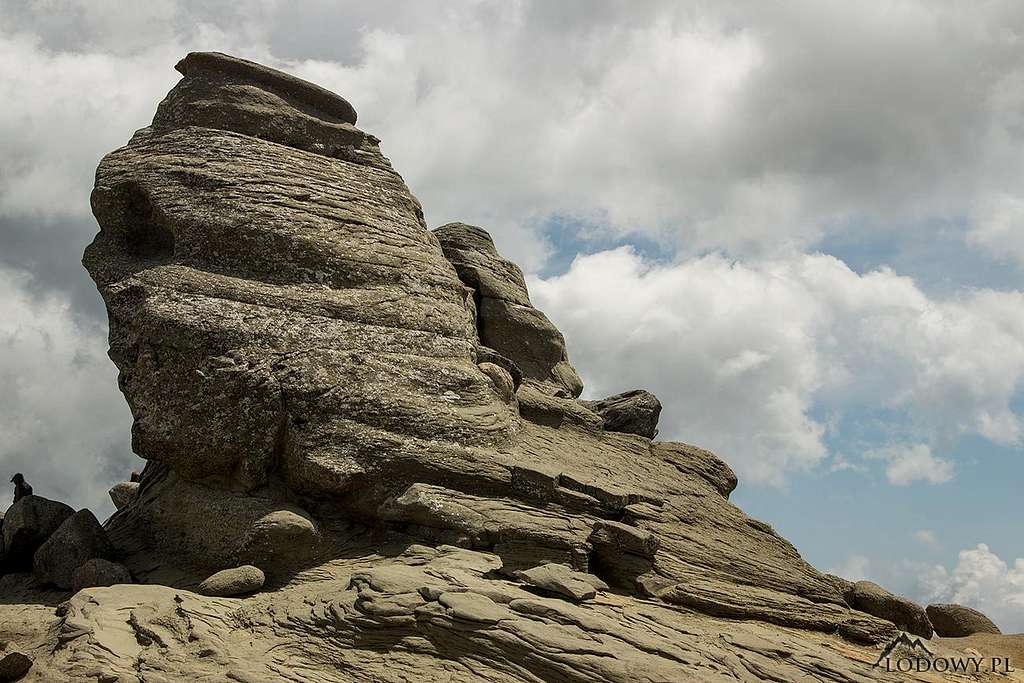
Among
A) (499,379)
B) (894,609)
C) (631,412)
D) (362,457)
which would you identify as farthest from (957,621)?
(362,457)

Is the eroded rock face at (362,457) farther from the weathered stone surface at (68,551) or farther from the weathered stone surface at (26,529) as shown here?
the weathered stone surface at (26,529)

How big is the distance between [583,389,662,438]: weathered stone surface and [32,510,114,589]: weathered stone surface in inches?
594

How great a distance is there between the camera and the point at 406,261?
80.6 ft

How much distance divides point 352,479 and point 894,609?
14162mm

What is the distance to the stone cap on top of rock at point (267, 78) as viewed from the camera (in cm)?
2691

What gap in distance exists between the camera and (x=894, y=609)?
903 inches

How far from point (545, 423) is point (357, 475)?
7.64 meters

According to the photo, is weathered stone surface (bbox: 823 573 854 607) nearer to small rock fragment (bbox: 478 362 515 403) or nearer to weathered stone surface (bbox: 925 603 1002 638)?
weathered stone surface (bbox: 925 603 1002 638)

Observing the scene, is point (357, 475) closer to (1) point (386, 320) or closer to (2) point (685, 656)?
(1) point (386, 320)

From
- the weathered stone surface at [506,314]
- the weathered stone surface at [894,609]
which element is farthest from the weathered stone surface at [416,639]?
the weathered stone surface at [506,314]

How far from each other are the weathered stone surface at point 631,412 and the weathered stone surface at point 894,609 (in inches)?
341

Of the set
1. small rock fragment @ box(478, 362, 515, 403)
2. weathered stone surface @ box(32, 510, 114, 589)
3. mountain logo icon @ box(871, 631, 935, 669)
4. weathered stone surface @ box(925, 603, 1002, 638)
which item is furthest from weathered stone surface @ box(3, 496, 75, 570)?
weathered stone surface @ box(925, 603, 1002, 638)

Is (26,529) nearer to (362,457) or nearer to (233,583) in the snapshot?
(233,583)

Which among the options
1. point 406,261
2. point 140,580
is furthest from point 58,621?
point 406,261
